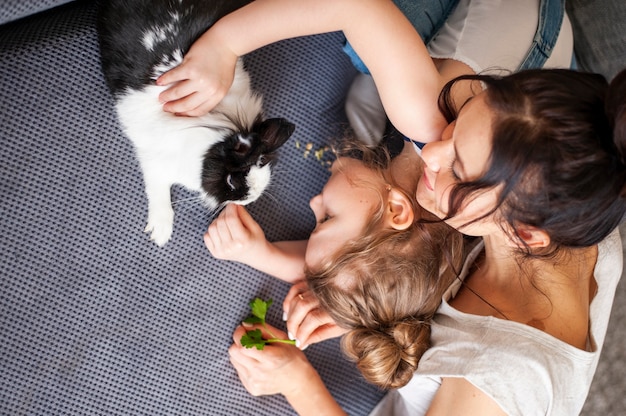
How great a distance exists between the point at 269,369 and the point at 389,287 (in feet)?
1.16

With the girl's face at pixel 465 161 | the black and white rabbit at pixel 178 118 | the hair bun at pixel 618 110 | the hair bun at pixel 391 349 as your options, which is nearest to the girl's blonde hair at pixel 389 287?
the hair bun at pixel 391 349

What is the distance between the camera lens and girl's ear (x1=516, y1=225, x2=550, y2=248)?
2.61 feet

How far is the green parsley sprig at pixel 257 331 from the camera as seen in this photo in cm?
110

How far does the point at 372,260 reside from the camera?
96 centimetres

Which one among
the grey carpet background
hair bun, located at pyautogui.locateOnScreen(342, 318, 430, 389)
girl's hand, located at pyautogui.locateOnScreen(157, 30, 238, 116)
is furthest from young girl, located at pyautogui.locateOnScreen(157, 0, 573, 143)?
hair bun, located at pyautogui.locateOnScreen(342, 318, 430, 389)

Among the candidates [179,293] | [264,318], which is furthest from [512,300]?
[179,293]

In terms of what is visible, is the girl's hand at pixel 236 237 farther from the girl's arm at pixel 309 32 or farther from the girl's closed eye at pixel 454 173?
the girl's closed eye at pixel 454 173

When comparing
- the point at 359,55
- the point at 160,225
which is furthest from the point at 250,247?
the point at 359,55

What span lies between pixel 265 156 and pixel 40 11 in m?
0.50

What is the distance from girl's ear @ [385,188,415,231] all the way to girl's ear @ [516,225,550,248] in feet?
0.68

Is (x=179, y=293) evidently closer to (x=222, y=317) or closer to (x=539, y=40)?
(x=222, y=317)

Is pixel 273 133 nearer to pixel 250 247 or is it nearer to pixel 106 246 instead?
pixel 250 247

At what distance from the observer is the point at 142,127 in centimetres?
94

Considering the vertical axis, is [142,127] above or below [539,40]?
below
